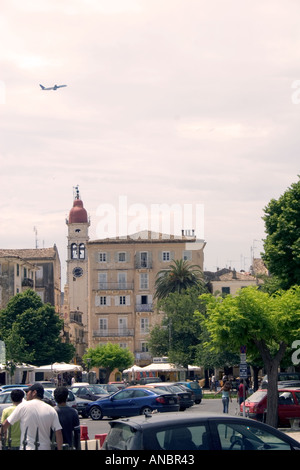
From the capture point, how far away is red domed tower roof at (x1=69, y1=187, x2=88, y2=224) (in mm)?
140500

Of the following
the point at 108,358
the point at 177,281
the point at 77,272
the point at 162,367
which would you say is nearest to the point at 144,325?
the point at 177,281

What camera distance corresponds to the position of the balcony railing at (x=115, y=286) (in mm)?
96312

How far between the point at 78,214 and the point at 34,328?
64.4m

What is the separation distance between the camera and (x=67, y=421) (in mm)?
13078

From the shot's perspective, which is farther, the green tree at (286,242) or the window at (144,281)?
the window at (144,281)

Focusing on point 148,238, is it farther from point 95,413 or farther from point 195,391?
point 95,413

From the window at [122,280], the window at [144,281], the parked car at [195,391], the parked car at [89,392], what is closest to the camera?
the parked car at [89,392]

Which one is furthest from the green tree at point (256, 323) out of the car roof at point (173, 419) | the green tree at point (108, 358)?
the green tree at point (108, 358)

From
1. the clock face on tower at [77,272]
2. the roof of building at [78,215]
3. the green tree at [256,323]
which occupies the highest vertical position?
the roof of building at [78,215]

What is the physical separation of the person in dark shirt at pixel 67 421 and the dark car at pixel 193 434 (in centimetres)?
180

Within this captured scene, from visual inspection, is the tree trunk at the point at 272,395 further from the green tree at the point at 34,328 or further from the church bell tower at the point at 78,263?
the church bell tower at the point at 78,263
